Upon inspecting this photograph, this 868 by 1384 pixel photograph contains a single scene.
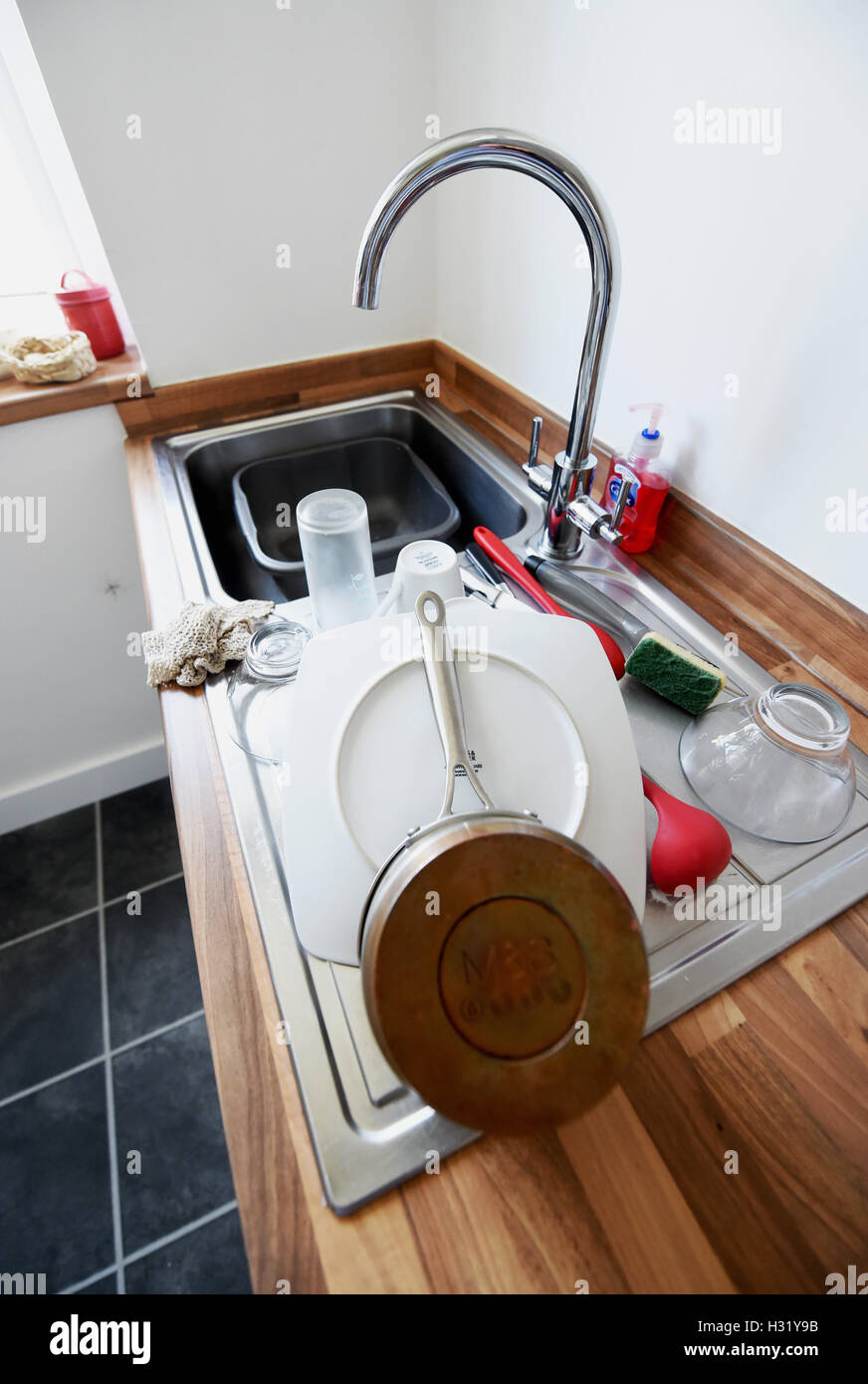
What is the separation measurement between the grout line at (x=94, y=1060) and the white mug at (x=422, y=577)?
102cm

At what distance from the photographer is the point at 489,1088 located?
29 centimetres

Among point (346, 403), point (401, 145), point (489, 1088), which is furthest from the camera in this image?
point (346, 403)

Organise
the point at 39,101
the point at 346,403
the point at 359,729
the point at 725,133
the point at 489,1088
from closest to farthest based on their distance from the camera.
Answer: the point at 489,1088 → the point at 359,729 → the point at 725,133 → the point at 39,101 → the point at 346,403

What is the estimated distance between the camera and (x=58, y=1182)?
3.26ft

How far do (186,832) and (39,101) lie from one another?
1038mm

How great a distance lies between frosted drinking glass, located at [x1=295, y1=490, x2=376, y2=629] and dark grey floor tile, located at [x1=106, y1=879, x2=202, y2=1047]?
3.06ft

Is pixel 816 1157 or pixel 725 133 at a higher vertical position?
pixel 725 133

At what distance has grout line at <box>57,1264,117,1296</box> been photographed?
0.90m

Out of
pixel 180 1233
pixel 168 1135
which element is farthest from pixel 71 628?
pixel 180 1233

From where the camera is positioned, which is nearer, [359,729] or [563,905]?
[563,905]

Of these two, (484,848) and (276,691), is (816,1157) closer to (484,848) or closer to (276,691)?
(484,848)

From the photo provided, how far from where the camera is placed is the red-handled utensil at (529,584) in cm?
60
